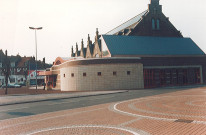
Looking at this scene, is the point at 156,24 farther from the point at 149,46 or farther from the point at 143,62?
the point at 143,62

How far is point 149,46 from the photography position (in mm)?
39500

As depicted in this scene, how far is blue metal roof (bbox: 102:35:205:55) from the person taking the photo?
36.9 m

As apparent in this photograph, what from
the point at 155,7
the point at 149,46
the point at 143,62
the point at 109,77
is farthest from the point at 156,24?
the point at 109,77

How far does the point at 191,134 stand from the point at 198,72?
121 ft

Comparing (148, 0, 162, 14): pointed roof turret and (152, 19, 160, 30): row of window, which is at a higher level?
(148, 0, 162, 14): pointed roof turret

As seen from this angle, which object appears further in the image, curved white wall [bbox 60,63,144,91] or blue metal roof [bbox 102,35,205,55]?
blue metal roof [bbox 102,35,205,55]

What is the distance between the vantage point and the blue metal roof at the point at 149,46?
36.9 m

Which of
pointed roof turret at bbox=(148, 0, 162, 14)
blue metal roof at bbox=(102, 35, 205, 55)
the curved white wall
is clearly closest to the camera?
the curved white wall

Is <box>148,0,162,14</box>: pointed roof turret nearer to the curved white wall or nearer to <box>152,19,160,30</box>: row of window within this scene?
<box>152,19,160,30</box>: row of window

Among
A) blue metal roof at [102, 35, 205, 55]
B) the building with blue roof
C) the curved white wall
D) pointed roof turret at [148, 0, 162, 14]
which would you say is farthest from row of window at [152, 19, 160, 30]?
the curved white wall

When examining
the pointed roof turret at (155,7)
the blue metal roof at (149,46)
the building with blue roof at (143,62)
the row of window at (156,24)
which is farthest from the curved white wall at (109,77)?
the pointed roof turret at (155,7)

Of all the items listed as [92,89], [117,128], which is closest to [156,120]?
[117,128]

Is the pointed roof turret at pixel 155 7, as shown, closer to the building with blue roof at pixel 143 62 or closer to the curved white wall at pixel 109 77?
the building with blue roof at pixel 143 62

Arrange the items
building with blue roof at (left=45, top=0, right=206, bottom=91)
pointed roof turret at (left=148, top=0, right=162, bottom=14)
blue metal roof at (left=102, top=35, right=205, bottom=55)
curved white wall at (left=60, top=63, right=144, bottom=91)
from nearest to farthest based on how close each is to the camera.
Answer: curved white wall at (left=60, top=63, right=144, bottom=91) → building with blue roof at (left=45, top=0, right=206, bottom=91) → blue metal roof at (left=102, top=35, right=205, bottom=55) → pointed roof turret at (left=148, top=0, right=162, bottom=14)
